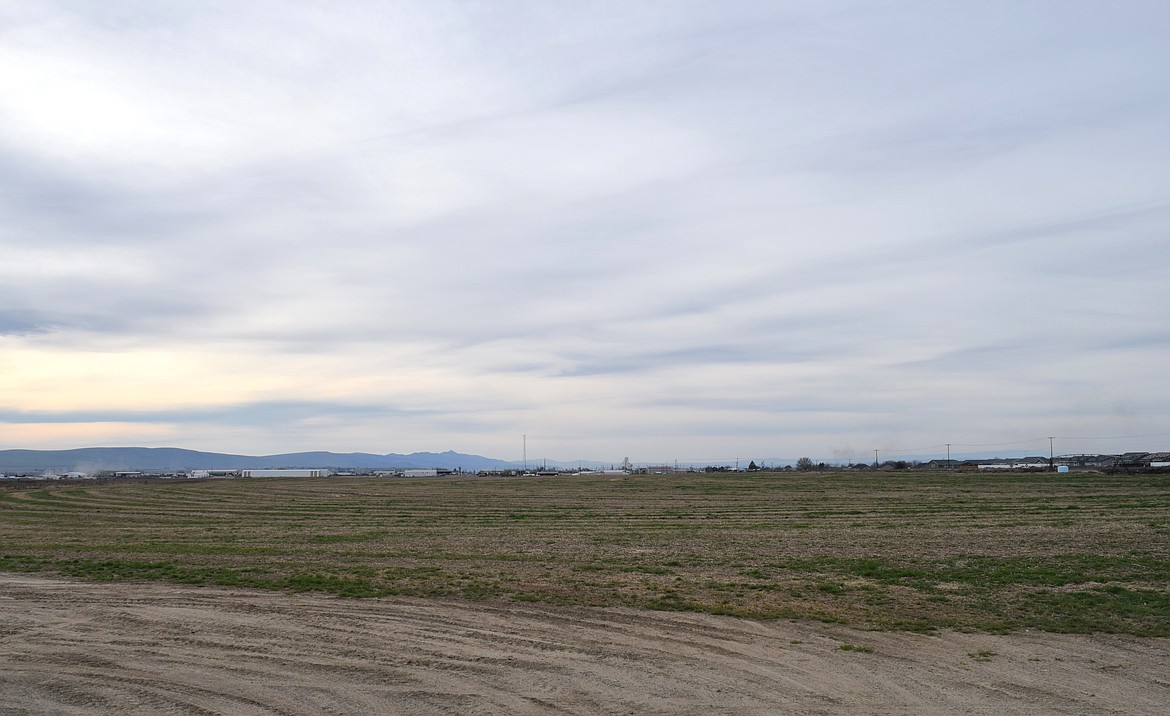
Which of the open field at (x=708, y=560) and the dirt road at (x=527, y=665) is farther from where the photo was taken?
the open field at (x=708, y=560)

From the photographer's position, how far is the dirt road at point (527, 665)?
371 inches

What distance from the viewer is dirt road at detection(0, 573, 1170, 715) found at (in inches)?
371

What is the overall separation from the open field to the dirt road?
1414mm

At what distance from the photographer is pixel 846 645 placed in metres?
11.8

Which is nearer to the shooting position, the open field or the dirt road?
the dirt road

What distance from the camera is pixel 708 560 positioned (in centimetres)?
2034

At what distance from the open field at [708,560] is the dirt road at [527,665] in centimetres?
141

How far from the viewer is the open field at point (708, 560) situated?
1454cm

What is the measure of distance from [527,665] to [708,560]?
1030 centimetres

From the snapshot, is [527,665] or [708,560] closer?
[527,665]

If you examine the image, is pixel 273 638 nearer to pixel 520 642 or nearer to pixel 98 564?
pixel 520 642

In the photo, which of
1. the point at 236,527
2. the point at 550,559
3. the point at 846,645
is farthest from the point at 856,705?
Answer: the point at 236,527

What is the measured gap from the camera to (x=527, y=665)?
10.9m

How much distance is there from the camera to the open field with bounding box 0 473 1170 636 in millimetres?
14539
